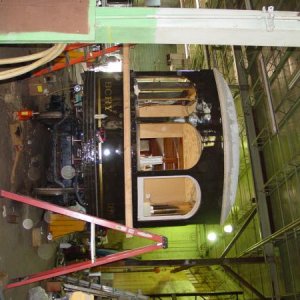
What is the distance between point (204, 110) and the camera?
7.42 meters

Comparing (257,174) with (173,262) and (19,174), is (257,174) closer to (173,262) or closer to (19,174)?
(173,262)

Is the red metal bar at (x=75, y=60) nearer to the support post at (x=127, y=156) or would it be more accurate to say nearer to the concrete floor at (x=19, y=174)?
the concrete floor at (x=19, y=174)

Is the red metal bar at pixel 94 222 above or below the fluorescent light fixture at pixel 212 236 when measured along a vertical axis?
below

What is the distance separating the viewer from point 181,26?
336cm

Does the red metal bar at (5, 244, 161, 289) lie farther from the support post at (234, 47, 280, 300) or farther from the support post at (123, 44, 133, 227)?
the support post at (234, 47, 280, 300)

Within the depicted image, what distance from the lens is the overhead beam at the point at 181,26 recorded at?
3309 millimetres

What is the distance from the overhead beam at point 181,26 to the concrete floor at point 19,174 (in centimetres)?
393

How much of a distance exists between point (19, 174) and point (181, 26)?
4.98 meters

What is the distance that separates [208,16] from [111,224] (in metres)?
3.44

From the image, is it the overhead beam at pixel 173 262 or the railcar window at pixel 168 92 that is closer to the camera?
the railcar window at pixel 168 92

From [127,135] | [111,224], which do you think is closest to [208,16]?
[127,135]

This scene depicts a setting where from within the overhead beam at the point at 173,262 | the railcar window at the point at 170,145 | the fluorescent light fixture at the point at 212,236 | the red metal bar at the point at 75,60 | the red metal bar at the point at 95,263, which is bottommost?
the red metal bar at the point at 95,263

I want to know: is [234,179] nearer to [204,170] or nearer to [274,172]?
[204,170]

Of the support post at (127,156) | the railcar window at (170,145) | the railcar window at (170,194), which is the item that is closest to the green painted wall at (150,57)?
the railcar window at (170,145)
